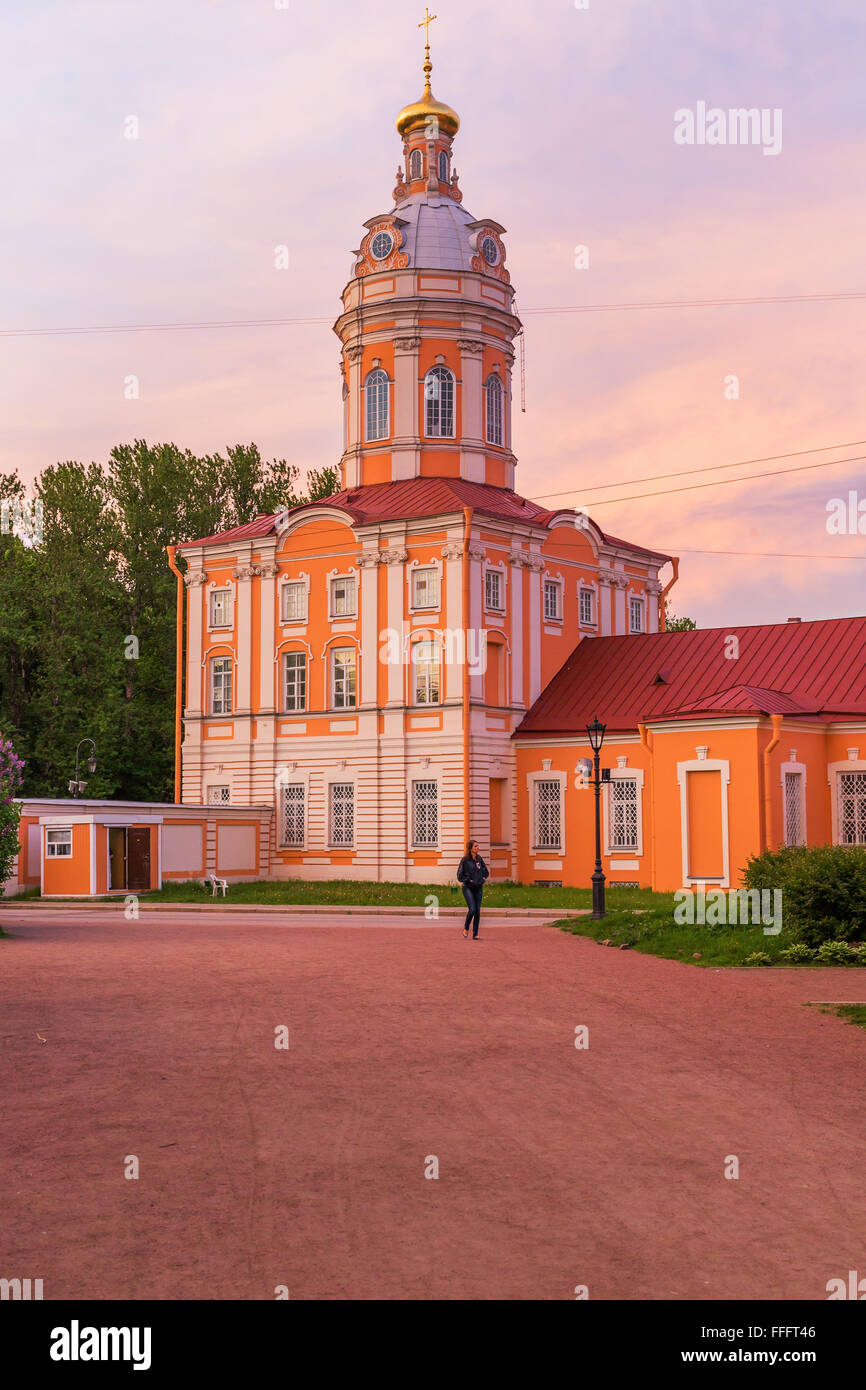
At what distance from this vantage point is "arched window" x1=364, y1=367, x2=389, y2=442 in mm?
47438

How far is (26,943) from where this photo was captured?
2367cm

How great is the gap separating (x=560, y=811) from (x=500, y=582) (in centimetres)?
718

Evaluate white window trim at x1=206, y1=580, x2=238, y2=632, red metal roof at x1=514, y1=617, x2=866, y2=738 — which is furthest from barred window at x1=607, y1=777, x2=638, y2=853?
white window trim at x1=206, y1=580, x2=238, y2=632

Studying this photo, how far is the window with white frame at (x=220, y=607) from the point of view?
158 feet

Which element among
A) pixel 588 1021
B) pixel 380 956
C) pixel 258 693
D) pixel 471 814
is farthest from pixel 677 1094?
pixel 258 693

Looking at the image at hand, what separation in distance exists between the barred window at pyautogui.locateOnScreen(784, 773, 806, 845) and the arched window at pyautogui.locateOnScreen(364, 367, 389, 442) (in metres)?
19.3

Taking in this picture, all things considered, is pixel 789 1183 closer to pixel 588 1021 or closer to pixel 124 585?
pixel 588 1021

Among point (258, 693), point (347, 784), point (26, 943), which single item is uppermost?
point (258, 693)

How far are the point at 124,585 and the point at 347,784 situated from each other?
23.3 m

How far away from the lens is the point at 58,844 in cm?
4091

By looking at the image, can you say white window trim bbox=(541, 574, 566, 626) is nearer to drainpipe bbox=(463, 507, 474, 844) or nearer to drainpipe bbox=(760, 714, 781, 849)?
drainpipe bbox=(463, 507, 474, 844)

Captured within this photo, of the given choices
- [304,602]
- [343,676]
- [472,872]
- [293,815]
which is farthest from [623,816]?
[472,872]

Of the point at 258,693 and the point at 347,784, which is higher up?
the point at 258,693

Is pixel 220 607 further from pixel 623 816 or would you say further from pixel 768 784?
pixel 768 784
